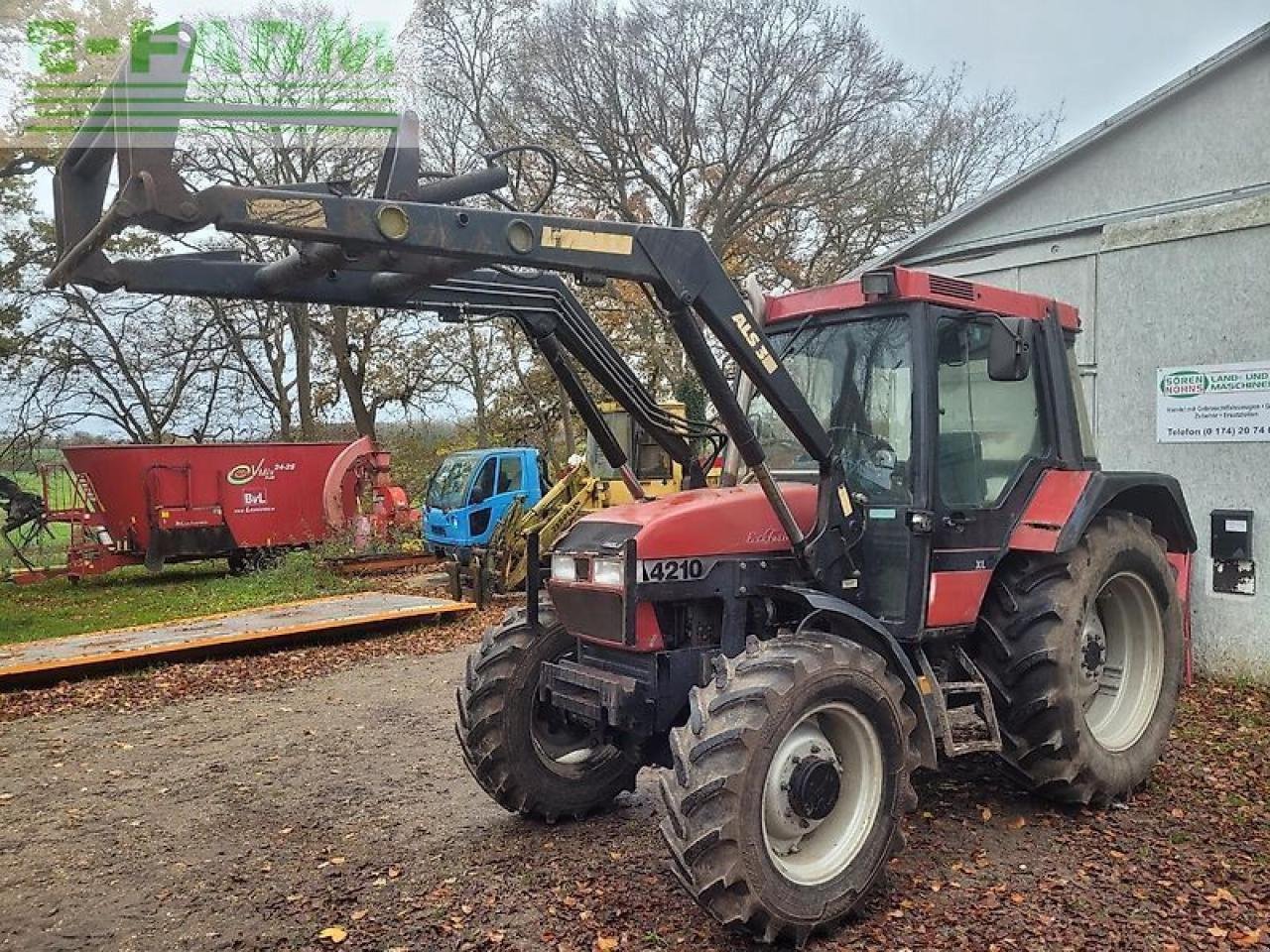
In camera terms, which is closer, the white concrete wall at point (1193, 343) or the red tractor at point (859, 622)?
the red tractor at point (859, 622)

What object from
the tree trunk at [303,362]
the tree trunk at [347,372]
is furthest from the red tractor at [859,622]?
the tree trunk at [303,362]

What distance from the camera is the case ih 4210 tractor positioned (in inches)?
130

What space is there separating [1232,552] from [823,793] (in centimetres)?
492

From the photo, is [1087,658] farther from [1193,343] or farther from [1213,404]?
[1193,343]

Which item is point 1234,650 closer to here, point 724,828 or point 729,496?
point 729,496

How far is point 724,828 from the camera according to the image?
3268mm

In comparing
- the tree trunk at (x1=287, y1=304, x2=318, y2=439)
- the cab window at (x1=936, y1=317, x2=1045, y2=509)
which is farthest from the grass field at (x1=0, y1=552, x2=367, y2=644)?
the cab window at (x1=936, y1=317, x2=1045, y2=509)

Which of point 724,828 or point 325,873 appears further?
point 325,873

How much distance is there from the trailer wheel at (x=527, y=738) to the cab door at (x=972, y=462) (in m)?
1.72

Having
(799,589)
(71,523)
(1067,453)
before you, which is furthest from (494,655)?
(71,523)

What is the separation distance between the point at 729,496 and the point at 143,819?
3416mm

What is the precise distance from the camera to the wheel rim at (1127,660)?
5.08 metres
